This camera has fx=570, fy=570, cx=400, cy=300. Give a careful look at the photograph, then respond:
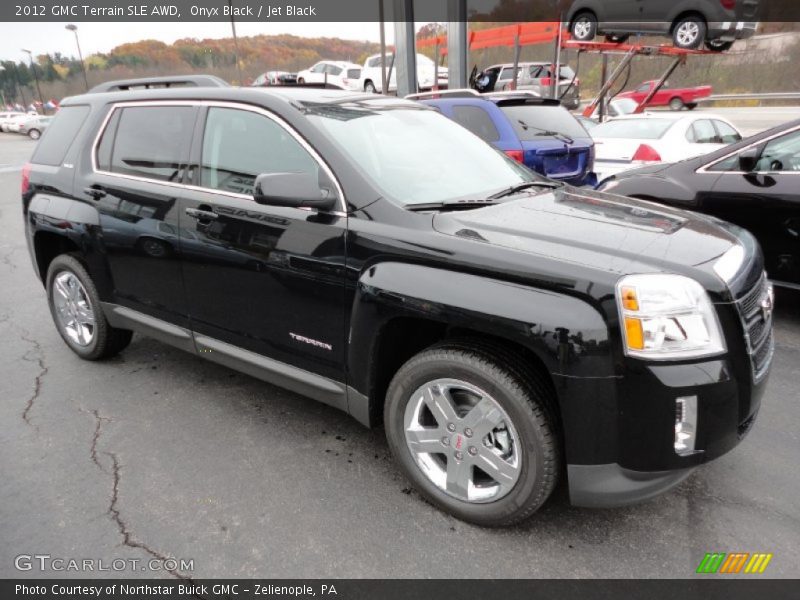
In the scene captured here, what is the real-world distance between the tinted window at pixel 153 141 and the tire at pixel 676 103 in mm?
31015

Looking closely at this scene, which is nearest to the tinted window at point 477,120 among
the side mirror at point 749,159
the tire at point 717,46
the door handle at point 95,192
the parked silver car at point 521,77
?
the side mirror at point 749,159

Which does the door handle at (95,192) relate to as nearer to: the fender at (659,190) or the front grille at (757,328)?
the front grille at (757,328)

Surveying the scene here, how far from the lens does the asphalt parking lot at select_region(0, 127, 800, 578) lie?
2.27 m

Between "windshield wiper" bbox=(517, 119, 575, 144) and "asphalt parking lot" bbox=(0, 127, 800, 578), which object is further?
"windshield wiper" bbox=(517, 119, 575, 144)

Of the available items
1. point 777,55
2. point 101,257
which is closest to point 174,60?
point 777,55

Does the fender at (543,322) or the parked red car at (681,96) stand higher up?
the fender at (543,322)

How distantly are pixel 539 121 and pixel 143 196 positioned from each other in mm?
4994

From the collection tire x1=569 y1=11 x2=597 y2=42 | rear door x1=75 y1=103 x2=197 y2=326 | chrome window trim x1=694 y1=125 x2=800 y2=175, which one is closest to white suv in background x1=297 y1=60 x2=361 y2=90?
tire x1=569 y1=11 x2=597 y2=42

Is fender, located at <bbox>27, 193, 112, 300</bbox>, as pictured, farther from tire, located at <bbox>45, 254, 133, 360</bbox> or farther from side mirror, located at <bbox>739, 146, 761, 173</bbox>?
side mirror, located at <bbox>739, 146, 761, 173</bbox>

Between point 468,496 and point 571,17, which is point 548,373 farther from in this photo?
point 571,17

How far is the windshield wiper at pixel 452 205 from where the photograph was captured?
2.57 m

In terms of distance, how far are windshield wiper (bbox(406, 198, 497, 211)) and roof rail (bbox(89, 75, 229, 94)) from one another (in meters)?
1.69

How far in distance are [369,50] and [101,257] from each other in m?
51.7

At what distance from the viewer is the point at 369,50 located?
50.6 metres
